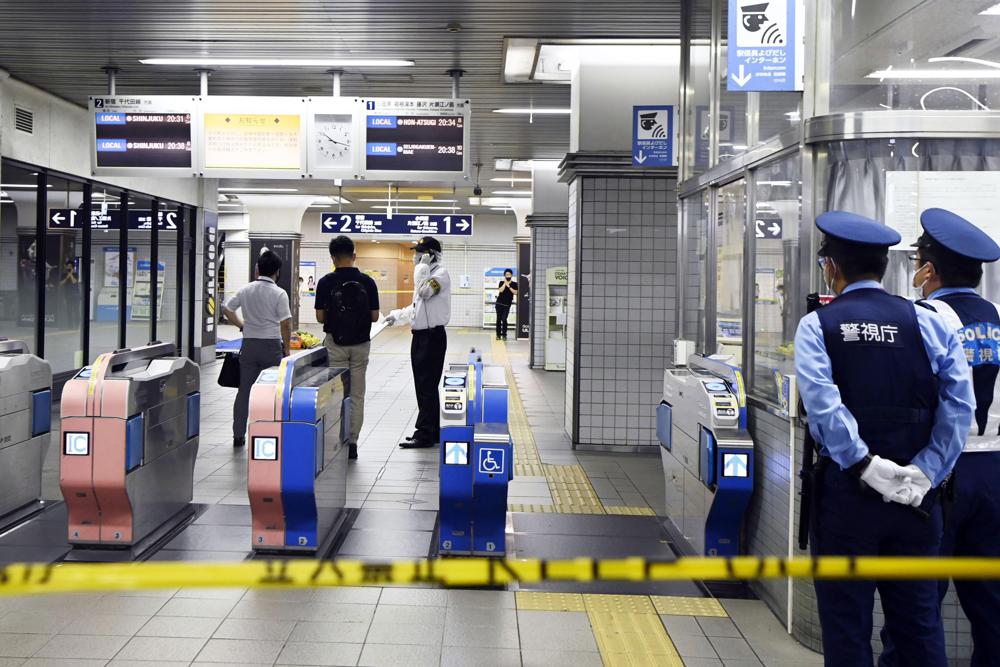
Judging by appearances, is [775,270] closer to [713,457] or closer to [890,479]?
[713,457]

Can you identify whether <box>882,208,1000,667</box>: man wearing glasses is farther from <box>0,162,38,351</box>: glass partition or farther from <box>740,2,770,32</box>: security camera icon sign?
<box>0,162,38,351</box>: glass partition

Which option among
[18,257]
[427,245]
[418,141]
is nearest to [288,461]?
[427,245]

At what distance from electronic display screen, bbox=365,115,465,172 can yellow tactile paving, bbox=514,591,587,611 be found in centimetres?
425

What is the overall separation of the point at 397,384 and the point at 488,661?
9754mm

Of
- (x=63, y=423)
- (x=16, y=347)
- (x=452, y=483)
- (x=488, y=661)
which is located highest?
(x=16, y=347)

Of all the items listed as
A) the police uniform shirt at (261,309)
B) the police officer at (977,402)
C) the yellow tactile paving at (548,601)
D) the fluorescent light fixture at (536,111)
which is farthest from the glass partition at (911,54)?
the fluorescent light fixture at (536,111)

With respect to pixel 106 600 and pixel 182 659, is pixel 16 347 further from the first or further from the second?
pixel 182 659

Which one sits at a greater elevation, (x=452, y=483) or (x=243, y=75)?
(x=243, y=75)

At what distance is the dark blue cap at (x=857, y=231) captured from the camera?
2.78 m

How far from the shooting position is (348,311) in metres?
7.21

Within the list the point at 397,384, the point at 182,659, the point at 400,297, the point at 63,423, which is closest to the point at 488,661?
the point at 182,659

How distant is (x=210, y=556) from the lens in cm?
478

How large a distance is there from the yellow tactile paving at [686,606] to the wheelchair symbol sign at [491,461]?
99 cm

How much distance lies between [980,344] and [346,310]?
5.08 metres
